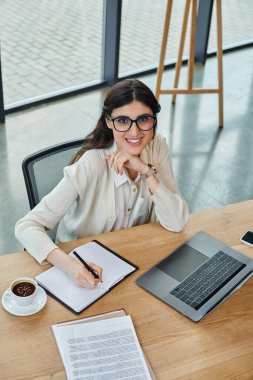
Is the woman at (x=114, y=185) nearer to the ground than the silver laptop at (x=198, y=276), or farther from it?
farther from it

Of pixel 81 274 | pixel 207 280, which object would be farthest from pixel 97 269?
pixel 207 280

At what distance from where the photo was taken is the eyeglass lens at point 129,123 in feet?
7.07

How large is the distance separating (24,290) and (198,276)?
61 centimetres

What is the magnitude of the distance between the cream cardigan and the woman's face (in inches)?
4.3

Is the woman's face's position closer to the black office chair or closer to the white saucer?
the black office chair

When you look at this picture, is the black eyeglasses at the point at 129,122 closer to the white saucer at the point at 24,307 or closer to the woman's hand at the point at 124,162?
the woman's hand at the point at 124,162

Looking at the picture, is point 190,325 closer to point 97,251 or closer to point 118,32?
point 97,251

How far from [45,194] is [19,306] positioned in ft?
2.07

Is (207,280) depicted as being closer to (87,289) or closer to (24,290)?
(87,289)

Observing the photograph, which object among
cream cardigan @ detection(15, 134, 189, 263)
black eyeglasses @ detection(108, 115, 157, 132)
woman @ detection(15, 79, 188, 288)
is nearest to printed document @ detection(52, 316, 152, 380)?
woman @ detection(15, 79, 188, 288)

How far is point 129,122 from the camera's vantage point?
2160 millimetres

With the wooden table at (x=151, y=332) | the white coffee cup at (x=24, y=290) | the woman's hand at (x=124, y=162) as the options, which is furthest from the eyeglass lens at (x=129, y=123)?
the white coffee cup at (x=24, y=290)

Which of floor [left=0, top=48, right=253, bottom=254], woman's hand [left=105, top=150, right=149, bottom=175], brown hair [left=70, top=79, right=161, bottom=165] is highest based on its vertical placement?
brown hair [left=70, top=79, right=161, bottom=165]

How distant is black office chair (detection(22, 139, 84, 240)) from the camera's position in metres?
2.25
